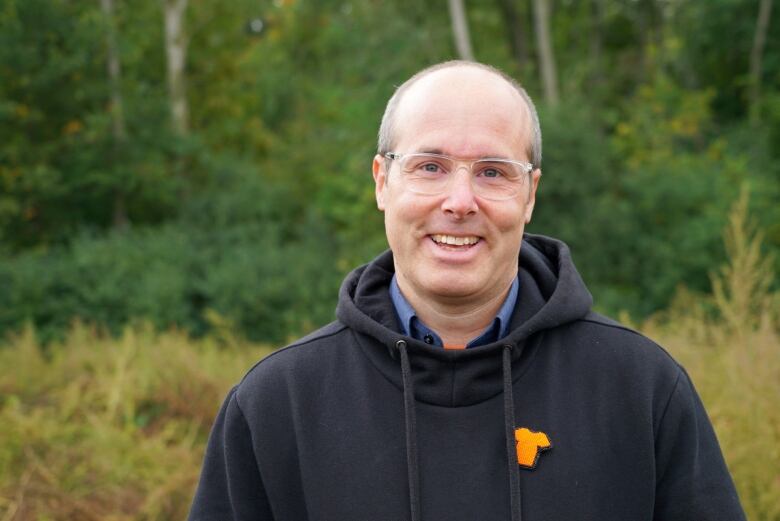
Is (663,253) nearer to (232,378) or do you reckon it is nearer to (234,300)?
(234,300)

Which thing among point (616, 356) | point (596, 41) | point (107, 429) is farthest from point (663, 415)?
point (596, 41)

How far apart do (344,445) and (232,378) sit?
18.8 feet

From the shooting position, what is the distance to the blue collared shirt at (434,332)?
214 centimetres

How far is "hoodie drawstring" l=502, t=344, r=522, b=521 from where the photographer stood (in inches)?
74.6

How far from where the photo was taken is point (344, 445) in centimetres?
200

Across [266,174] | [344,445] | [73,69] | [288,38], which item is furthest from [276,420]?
[288,38]

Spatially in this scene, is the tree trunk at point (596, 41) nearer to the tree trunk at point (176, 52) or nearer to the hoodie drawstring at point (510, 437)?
the tree trunk at point (176, 52)

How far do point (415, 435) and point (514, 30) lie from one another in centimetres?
2103

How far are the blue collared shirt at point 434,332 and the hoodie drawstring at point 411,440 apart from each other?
0.51 ft

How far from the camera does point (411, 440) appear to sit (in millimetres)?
1943

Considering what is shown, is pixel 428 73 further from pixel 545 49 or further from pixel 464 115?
pixel 545 49

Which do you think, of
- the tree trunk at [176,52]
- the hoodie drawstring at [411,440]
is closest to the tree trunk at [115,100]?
the tree trunk at [176,52]

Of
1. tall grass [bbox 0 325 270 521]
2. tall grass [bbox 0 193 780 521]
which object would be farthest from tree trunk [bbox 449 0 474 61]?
tall grass [bbox 0 193 780 521]

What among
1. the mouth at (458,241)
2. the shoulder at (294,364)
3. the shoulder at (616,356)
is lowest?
the shoulder at (616,356)
